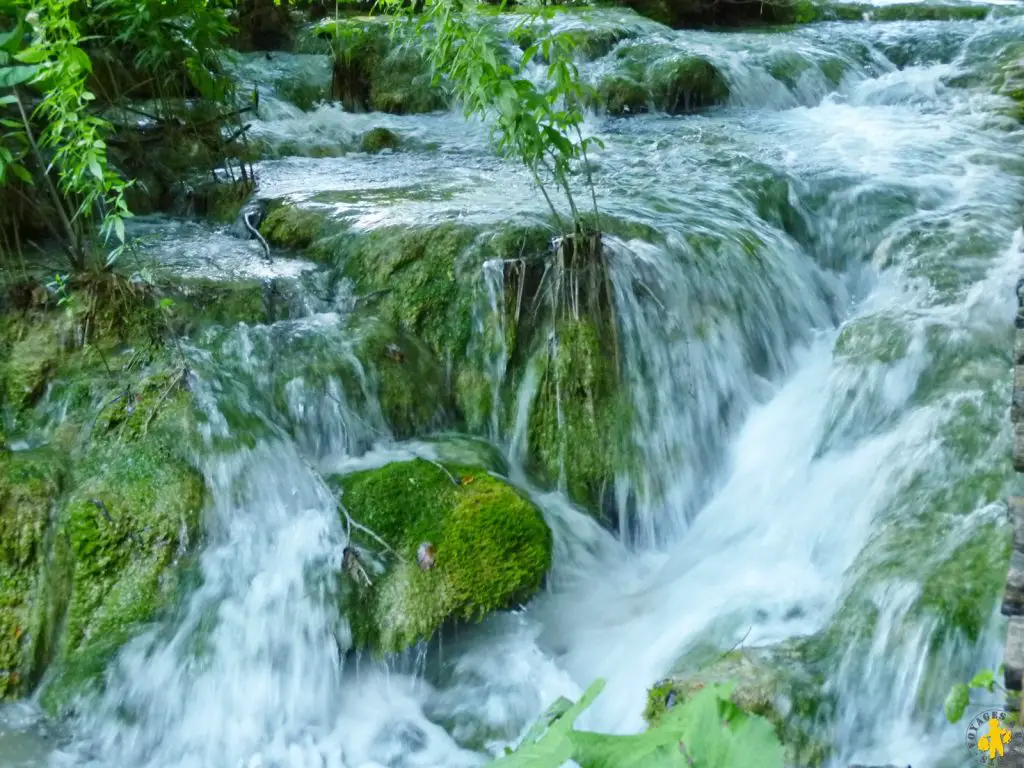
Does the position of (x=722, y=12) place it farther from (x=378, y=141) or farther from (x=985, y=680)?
(x=985, y=680)

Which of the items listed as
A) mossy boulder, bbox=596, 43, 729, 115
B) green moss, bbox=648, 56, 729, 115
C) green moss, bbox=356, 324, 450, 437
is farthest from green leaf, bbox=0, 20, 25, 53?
green moss, bbox=648, 56, 729, 115

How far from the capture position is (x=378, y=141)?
8.09 metres

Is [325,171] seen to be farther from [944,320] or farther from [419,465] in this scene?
[944,320]

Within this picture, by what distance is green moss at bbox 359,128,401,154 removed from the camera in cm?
803

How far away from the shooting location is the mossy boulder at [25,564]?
11.7 ft

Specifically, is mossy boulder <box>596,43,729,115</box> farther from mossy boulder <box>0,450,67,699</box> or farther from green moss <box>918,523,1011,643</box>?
mossy boulder <box>0,450,67,699</box>

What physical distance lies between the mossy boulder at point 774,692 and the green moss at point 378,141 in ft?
19.4

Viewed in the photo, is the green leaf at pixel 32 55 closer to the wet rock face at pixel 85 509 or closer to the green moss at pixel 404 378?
the wet rock face at pixel 85 509

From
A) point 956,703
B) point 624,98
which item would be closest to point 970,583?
point 956,703

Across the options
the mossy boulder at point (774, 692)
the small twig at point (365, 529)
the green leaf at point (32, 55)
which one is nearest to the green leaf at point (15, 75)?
the green leaf at point (32, 55)

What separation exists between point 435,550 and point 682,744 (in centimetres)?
290

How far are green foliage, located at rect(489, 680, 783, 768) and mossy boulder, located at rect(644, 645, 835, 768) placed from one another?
197 centimetres

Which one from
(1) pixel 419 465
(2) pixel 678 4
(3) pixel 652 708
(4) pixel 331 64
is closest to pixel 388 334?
(1) pixel 419 465

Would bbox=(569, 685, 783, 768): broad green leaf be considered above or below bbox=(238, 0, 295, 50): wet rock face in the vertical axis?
below
